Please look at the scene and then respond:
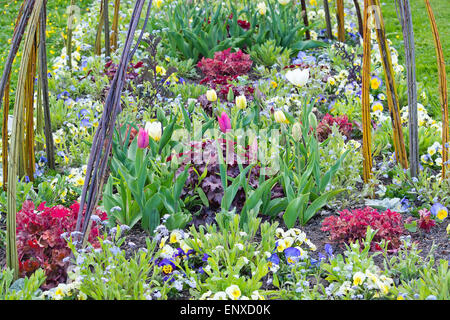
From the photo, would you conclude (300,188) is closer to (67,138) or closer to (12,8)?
(67,138)

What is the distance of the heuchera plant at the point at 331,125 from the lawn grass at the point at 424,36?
123 centimetres

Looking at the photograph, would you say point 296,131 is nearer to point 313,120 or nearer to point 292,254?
point 313,120

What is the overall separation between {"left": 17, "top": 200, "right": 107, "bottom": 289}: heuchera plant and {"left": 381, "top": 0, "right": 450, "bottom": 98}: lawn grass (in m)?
3.10

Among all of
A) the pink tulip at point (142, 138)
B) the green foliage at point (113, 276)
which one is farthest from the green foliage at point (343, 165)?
the green foliage at point (113, 276)

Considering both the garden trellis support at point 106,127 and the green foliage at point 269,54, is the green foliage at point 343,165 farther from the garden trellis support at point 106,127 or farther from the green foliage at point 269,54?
the green foliage at point 269,54

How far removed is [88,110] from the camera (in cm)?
380

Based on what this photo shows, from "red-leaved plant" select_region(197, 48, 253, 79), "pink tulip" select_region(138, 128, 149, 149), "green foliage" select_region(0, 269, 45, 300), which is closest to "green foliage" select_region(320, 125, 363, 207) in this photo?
"pink tulip" select_region(138, 128, 149, 149)

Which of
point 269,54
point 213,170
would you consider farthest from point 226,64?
point 213,170

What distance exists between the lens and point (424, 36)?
5621mm

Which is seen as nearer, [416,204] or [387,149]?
[416,204]

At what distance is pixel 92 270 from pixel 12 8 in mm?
5026

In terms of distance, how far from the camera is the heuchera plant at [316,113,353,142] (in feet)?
11.4
